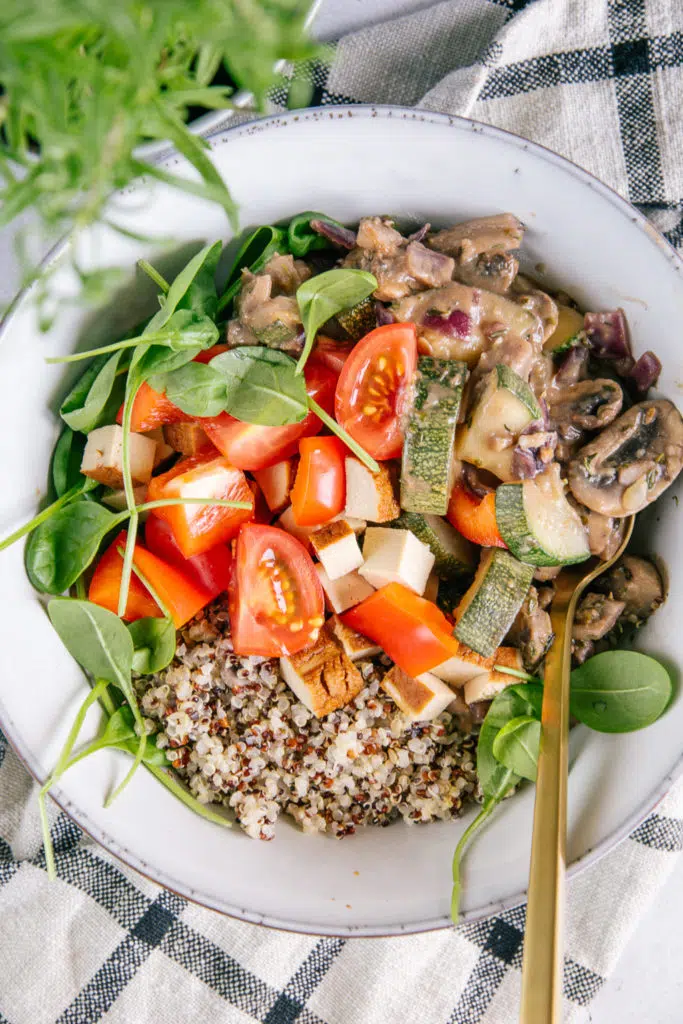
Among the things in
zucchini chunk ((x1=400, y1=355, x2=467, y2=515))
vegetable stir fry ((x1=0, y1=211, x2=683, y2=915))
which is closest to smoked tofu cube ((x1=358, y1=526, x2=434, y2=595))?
vegetable stir fry ((x1=0, y1=211, x2=683, y2=915))

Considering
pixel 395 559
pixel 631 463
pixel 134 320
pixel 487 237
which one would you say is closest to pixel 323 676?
pixel 395 559

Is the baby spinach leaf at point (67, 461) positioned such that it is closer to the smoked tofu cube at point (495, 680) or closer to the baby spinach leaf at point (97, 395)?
the baby spinach leaf at point (97, 395)

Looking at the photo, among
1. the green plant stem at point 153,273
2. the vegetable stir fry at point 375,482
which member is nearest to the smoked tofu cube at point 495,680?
the vegetable stir fry at point 375,482

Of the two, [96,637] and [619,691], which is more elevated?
[96,637]

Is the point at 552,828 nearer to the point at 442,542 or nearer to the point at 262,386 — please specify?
the point at 442,542

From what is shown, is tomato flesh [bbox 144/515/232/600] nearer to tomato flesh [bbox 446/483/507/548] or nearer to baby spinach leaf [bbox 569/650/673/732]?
tomato flesh [bbox 446/483/507/548]

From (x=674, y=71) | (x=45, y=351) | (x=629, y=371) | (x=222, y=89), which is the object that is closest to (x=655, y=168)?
(x=674, y=71)
